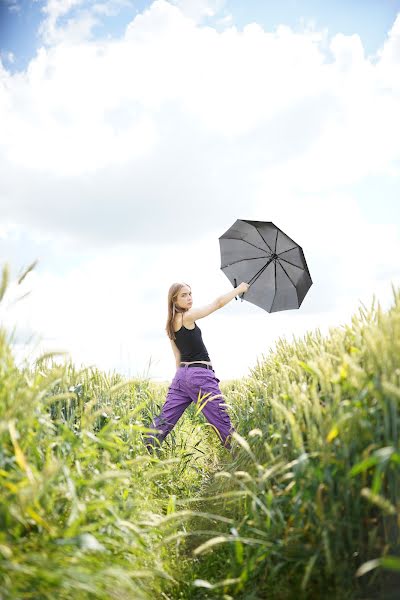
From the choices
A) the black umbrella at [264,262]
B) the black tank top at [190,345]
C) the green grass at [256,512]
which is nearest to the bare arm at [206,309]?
the black tank top at [190,345]

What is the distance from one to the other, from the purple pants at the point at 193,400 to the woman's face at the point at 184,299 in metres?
0.63

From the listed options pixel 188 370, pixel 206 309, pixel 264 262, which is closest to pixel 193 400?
pixel 188 370

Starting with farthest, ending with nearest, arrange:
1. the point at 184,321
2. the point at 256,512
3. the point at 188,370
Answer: the point at 184,321 < the point at 188,370 < the point at 256,512

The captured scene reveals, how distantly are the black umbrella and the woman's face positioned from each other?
3.31 ft

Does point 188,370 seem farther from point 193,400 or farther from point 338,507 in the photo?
point 338,507

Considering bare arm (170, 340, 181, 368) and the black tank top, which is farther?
bare arm (170, 340, 181, 368)

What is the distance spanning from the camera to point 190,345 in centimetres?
508

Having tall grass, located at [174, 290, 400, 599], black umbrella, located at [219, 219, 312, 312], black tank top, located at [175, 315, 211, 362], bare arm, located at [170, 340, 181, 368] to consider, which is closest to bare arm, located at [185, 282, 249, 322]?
black tank top, located at [175, 315, 211, 362]

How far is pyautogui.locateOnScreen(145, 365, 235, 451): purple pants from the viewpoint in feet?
16.0

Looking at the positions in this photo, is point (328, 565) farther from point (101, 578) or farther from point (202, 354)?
point (202, 354)

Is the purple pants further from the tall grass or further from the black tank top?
the tall grass

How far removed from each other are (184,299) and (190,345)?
0.48 meters

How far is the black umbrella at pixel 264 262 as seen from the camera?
5.98m

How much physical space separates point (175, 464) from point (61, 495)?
9.01 feet
